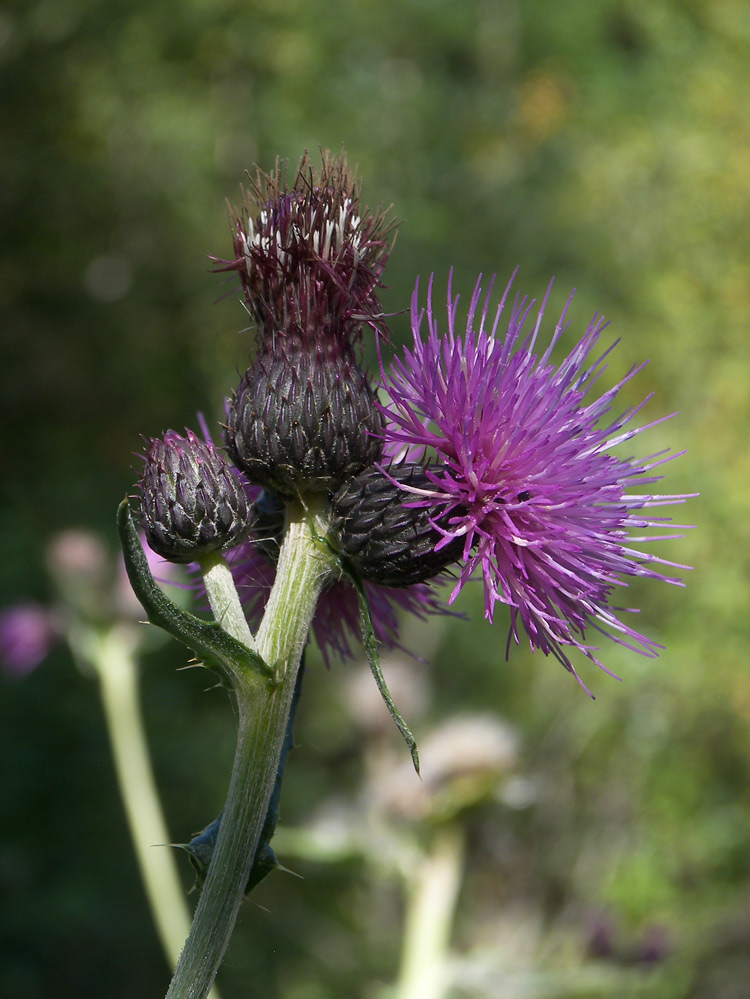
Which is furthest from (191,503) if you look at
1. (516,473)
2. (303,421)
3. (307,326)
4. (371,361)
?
(371,361)

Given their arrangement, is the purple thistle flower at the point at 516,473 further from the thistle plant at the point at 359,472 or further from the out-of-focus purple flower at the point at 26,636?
the out-of-focus purple flower at the point at 26,636

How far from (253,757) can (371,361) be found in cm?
625

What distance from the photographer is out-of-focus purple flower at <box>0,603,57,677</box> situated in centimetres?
382

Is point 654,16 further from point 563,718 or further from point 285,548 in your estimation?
point 285,548

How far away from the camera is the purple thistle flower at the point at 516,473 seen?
1.43 metres

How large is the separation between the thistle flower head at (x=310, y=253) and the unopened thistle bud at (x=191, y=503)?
0.24 m

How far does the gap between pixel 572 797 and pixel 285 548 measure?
6.63 meters

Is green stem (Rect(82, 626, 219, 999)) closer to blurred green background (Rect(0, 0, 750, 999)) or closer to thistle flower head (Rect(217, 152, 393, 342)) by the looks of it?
blurred green background (Rect(0, 0, 750, 999))

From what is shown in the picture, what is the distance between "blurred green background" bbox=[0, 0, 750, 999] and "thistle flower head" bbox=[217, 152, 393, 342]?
8.02 ft

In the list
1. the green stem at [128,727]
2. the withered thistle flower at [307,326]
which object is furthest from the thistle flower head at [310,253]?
the green stem at [128,727]

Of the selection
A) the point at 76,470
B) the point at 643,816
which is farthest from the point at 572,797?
the point at 76,470

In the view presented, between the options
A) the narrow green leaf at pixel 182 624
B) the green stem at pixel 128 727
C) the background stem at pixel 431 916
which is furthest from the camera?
the green stem at pixel 128 727

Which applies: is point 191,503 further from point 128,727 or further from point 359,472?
point 128,727

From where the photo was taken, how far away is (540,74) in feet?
42.1
